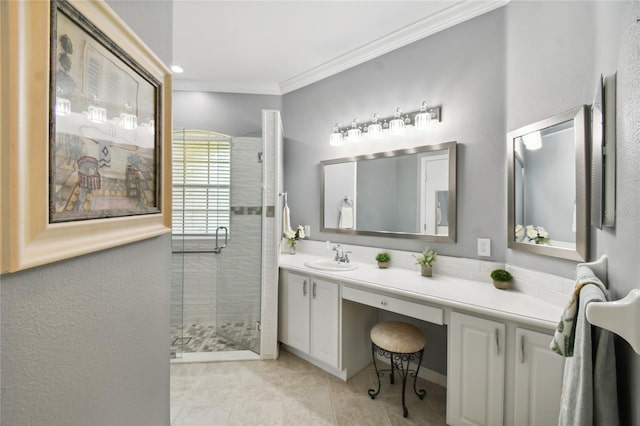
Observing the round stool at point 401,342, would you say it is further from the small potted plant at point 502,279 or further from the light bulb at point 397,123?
the light bulb at point 397,123

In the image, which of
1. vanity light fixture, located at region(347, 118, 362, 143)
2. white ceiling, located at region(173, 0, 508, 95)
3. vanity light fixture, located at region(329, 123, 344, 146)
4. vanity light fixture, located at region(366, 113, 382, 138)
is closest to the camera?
white ceiling, located at region(173, 0, 508, 95)

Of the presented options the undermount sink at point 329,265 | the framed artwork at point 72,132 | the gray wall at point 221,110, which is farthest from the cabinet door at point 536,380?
the gray wall at point 221,110

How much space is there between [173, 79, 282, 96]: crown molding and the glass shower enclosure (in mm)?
756

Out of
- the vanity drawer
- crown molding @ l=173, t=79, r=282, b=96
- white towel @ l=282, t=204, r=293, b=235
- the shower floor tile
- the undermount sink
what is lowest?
the shower floor tile

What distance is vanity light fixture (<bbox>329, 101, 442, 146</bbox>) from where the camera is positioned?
2.18 metres

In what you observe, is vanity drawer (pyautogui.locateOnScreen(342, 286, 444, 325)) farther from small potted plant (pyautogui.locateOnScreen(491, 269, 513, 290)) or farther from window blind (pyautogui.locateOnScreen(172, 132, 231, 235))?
window blind (pyautogui.locateOnScreen(172, 132, 231, 235))

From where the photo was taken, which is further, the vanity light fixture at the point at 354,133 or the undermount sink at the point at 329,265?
the vanity light fixture at the point at 354,133

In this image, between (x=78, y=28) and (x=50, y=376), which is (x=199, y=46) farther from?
(x=50, y=376)

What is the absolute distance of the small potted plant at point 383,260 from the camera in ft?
7.79

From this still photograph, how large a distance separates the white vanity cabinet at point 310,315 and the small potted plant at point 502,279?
1049mm

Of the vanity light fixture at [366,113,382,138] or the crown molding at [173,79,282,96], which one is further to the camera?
the crown molding at [173,79,282,96]

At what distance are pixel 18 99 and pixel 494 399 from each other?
2.06m

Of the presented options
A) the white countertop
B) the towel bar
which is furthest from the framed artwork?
the white countertop

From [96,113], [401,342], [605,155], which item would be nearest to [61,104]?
[96,113]
